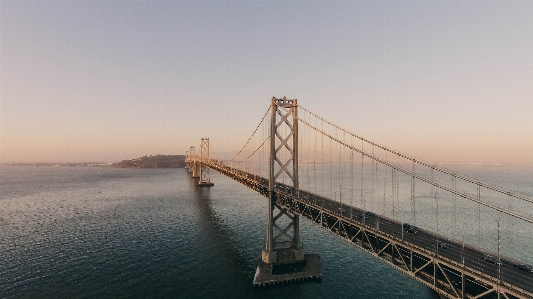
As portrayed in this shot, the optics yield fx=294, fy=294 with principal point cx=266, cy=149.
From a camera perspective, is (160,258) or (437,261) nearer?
(437,261)

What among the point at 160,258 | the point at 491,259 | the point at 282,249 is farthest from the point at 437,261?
the point at 160,258

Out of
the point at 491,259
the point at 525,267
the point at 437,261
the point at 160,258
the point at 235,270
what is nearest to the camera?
the point at 437,261

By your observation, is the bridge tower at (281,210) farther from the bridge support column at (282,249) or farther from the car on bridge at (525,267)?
the car on bridge at (525,267)

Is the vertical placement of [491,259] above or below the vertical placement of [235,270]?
above

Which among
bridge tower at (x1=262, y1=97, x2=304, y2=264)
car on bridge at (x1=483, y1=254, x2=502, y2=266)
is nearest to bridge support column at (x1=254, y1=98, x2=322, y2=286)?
bridge tower at (x1=262, y1=97, x2=304, y2=264)

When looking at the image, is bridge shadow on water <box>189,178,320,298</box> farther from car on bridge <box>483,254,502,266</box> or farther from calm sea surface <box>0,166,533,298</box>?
car on bridge <box>483,254,502,266</box>

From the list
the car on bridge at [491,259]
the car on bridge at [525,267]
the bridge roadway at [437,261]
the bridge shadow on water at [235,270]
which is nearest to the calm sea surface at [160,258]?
the bridge shadow on water at [235,270]

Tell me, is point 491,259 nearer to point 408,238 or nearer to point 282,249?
point 408,238

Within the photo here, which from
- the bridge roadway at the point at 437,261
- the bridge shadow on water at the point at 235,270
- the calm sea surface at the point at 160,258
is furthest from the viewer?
the calm sea surface at the point at 160,258
